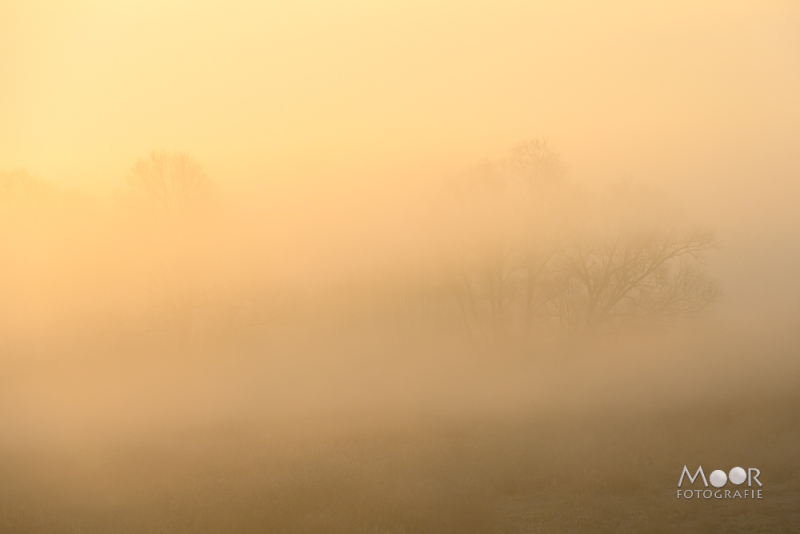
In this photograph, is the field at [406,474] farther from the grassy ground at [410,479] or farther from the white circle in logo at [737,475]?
the white circle in logo at [737,475]

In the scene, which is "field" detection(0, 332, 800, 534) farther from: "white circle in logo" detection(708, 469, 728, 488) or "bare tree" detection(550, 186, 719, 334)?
"bare tree" detection(550, 186, 719, 334)

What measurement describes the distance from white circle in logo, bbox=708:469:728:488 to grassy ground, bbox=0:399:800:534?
26 cm

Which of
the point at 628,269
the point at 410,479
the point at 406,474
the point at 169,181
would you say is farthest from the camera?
the point at 628,269

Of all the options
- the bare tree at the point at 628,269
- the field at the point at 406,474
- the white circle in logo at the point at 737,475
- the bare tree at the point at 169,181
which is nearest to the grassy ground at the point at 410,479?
the field at the point at 406,474

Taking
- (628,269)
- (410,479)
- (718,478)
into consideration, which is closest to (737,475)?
(718,478)

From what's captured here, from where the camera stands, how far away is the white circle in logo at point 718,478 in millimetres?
11462

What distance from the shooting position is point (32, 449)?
13.4 meters

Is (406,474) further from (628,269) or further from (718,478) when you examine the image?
(628,269)

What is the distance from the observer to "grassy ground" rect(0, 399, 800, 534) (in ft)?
31.2

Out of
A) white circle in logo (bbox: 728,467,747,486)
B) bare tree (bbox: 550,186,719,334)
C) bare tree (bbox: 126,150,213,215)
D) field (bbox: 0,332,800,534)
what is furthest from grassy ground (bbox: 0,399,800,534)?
bare tree (bbox: 126,150,213,215)

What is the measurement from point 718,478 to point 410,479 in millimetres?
6246

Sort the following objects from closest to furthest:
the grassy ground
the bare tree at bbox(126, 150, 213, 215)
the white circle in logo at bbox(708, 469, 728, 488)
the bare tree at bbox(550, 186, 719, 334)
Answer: the grassy ground
the white circle in logo at bbox(708, 469, 728, 488)
the bare tree at bbox(126, 150, 213, 215)
the bare tree at bbox(550, 186, 719, 334)

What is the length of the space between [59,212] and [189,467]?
1853cm

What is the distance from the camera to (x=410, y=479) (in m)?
11.2
